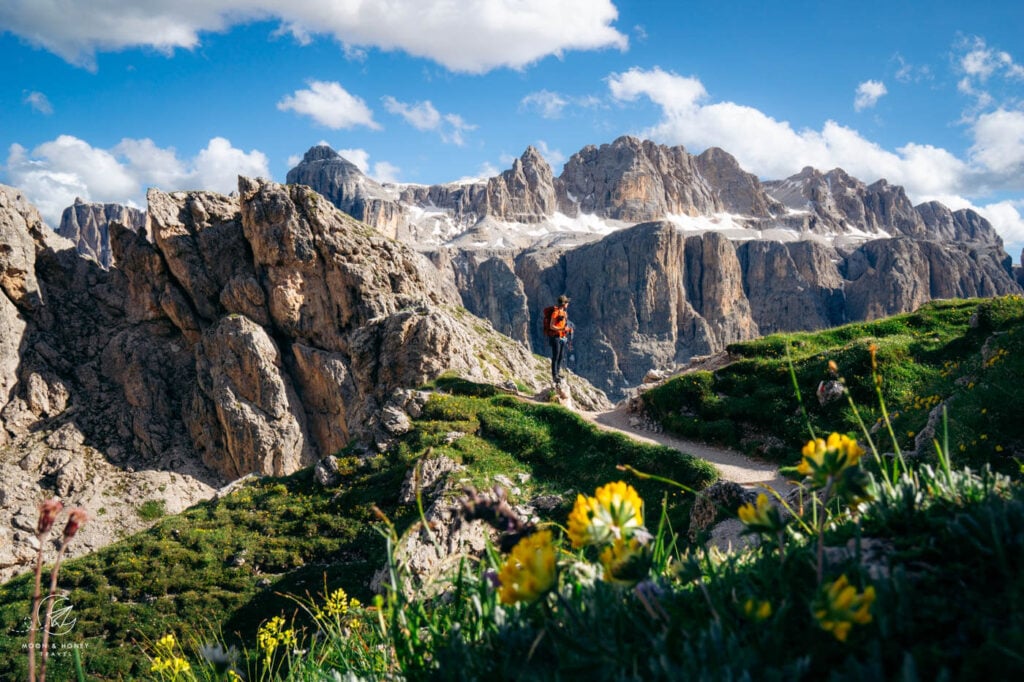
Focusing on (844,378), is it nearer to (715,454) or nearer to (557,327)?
(715,454)

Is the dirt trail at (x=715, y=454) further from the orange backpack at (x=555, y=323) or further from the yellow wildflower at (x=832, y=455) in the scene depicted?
the yellow wildflower at (x=832, y=455)

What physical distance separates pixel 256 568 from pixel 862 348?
2137 cm

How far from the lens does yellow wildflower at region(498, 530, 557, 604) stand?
76.3 inches

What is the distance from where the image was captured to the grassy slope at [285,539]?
16.7 metres

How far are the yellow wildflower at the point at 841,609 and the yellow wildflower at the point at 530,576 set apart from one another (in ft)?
2.80

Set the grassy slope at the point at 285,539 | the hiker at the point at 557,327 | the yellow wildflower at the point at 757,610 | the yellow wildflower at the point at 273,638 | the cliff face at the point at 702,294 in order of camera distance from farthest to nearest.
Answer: the cliff face at the point at 702,294 → the hiker at the point at 557,327 → the grassy slope at the point at 285,539 → the yellow wildflower at the point at 273,638 → the yellow wildflower at the point at 757,610

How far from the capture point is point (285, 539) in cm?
1912

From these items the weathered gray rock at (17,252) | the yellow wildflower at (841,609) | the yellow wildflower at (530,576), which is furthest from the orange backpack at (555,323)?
the weathered gray rock at (17,252)

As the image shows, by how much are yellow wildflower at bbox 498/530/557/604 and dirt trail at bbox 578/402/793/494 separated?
12.4 meters

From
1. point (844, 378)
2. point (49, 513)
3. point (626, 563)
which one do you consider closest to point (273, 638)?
point (49, 513)

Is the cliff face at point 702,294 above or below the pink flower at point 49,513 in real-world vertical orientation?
above

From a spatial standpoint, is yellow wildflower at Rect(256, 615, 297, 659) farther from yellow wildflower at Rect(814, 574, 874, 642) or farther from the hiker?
the hiker

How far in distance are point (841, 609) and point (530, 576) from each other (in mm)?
985

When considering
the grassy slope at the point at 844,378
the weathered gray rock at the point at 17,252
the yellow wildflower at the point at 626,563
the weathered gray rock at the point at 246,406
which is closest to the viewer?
the yellow wildflower at the point at 626,563
